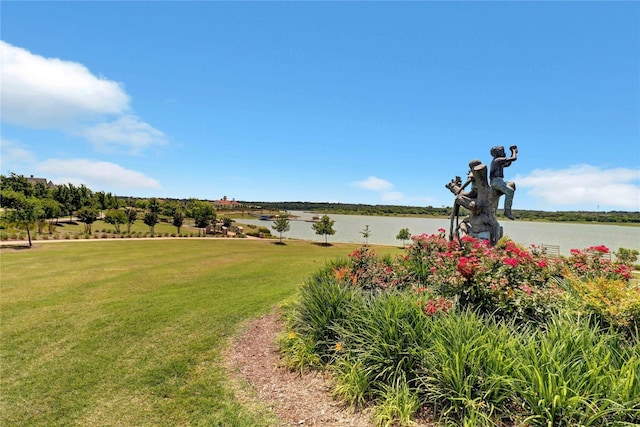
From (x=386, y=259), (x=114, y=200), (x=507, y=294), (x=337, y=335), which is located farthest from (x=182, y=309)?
(x=114, y=200)

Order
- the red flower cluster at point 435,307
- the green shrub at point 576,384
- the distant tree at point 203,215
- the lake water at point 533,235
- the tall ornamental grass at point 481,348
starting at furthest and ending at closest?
the distant tree at point 203,215 < the lake water at point 533,235 < the red flower cluster at point 435,307 < the tall ornamental grass at point 481,348 < the green shrub at point 576,384

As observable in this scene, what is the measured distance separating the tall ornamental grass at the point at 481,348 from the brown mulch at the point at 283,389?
20 centimetres

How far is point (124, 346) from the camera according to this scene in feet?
19.4

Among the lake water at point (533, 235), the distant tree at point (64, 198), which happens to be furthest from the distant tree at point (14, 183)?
the lake water at point (533, 235)

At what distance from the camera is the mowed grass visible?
397 centimetres

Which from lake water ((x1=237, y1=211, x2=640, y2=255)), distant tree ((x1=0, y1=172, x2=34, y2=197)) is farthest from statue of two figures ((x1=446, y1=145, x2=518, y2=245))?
distant tree ((x1=0, y1=172, x2=34, y2=197))

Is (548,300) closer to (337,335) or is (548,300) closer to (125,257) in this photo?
(337,335)

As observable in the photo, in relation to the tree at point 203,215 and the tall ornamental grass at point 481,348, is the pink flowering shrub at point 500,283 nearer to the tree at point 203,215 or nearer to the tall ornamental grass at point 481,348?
the tall ornamental grass at point 481,348

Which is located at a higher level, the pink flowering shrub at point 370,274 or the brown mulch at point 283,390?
the pink flowering shrub at point 370,274

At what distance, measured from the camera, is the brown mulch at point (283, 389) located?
3.71 m

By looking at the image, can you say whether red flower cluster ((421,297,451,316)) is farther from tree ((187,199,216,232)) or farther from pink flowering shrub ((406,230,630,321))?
tree ((187,199,216,232))

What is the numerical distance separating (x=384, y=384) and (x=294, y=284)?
782 cm

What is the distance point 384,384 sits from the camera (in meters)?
3.97

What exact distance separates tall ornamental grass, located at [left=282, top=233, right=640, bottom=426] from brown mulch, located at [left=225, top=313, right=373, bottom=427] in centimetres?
20
